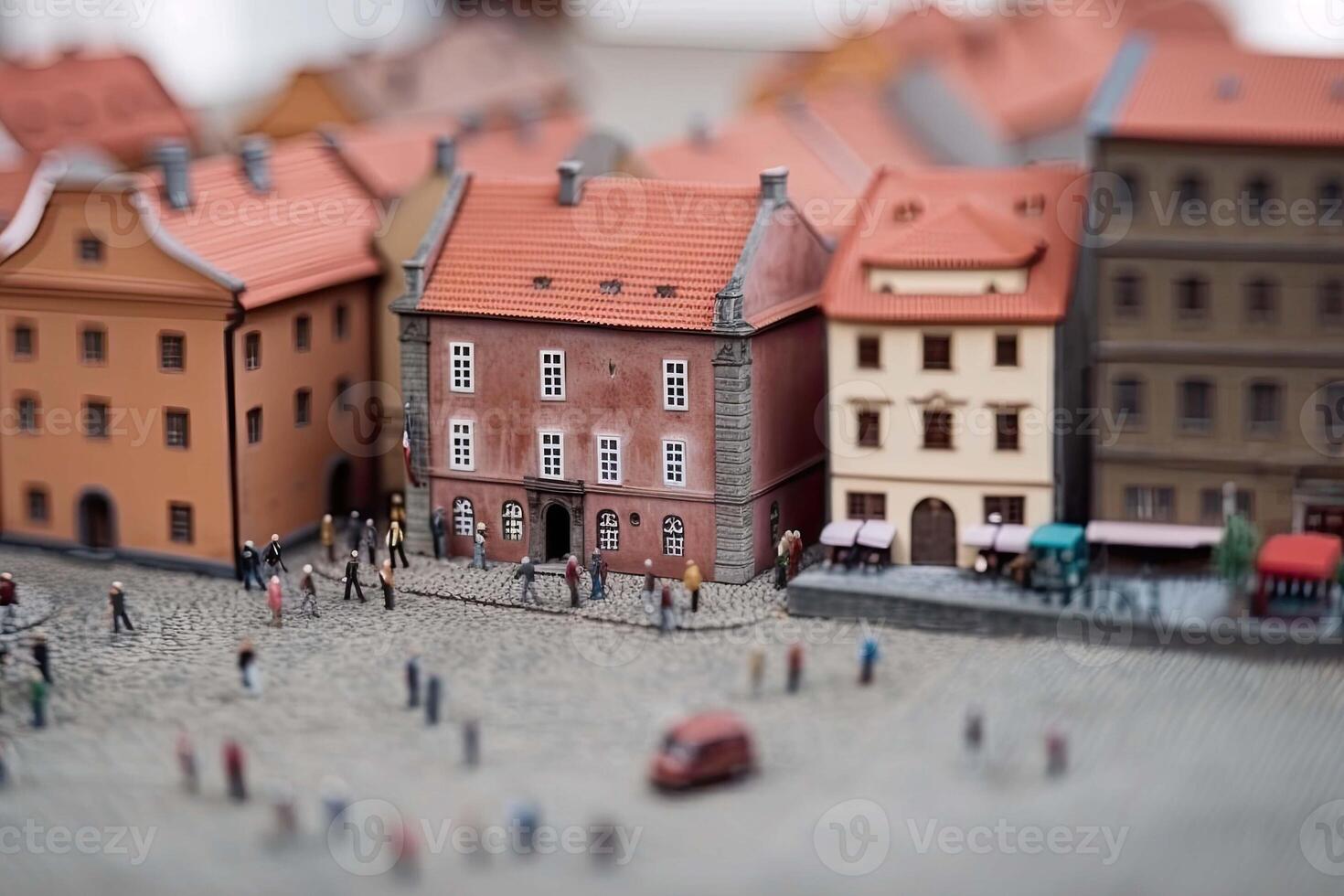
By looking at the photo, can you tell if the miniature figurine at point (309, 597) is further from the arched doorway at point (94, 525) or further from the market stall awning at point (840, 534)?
the market stall awning at point (840, 534)

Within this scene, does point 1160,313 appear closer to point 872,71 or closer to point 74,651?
point 74,651

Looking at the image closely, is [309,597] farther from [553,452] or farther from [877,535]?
[877,535]

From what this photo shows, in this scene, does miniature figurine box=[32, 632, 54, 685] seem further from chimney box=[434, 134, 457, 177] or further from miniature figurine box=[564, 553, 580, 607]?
chimney box=[434, 134, 457, 177]

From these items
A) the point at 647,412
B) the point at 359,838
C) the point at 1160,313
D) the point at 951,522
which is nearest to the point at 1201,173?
the point at 1160,313

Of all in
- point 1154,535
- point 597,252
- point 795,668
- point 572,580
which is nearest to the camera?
point 795,668

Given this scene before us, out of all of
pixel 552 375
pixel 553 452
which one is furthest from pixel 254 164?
pixel 553 452

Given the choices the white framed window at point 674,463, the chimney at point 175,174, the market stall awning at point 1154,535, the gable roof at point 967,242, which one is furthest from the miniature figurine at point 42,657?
the market stall awning at point 1154,535

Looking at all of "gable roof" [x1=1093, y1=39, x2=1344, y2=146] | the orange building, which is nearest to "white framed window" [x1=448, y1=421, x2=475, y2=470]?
the orange building
